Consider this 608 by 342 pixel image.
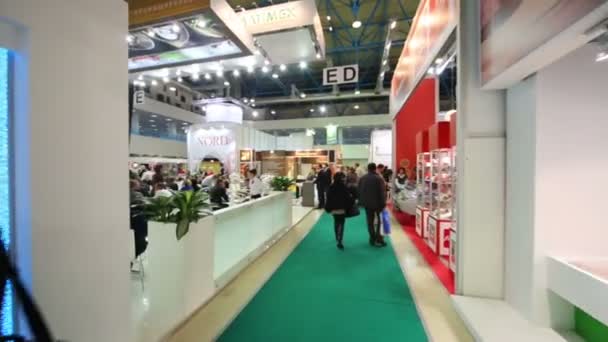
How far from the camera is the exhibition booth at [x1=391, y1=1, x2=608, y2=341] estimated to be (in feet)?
7.22

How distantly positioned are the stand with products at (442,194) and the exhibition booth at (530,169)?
141 cm

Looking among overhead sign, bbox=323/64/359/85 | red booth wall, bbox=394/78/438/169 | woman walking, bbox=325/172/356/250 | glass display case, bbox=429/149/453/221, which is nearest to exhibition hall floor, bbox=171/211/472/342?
woman walking, bbox=325/172/356/250

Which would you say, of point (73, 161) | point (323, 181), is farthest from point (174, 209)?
point (323, 181)

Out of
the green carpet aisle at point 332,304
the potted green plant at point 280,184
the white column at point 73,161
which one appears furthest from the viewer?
the potted green plant at point 280,184

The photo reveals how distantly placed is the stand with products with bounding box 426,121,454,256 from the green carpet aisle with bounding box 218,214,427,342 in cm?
81

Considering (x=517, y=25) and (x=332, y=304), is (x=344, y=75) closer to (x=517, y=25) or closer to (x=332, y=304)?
(x=517, y=25)

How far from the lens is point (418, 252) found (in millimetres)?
5074

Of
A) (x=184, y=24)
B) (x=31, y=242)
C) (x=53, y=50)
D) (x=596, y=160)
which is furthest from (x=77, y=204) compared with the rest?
(x=596, y=160)

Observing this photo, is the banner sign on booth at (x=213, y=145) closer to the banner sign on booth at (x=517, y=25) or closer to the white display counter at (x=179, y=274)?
the white display counter at (x=179, y=274)

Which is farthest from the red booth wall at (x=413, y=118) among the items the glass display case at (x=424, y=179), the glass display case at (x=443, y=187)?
the glass display case at (x=443, y=187)

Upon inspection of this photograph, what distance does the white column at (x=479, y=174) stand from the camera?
3.14 meters

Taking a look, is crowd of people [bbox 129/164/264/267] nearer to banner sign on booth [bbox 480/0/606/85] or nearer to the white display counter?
the white display counter

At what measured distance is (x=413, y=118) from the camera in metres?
8.59

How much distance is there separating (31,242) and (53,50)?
0.90 meters
